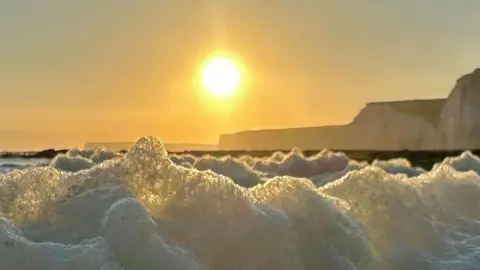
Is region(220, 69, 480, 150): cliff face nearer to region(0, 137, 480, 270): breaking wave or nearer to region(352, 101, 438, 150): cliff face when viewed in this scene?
region(352, 101, 438, 150): cliff face

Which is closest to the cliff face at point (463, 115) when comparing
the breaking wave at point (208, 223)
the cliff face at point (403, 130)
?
the cliff face at point (403, 130)

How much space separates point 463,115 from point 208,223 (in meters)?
44.5

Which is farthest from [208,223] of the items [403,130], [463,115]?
[403,130]

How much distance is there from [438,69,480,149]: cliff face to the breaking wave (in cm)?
4153

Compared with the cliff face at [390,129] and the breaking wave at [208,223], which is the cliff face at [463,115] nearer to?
the cliff face at [390,129]

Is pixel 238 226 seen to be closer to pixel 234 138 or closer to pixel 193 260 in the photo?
pixel 193 260

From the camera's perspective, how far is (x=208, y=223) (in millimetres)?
4121

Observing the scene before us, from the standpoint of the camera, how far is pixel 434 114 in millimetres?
61438

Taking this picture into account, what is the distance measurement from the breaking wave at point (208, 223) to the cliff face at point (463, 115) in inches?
1635

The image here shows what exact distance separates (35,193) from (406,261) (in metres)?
2.28

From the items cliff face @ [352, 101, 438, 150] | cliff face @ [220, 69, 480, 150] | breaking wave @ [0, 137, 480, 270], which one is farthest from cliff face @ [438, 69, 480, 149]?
breaking wave @ [0, 137, 480, 270]

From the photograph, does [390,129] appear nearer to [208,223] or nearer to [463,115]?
[463,115]

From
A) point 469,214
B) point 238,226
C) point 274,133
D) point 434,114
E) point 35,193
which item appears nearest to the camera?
point 238,226

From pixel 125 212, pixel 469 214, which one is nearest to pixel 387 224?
pixel 469 214
